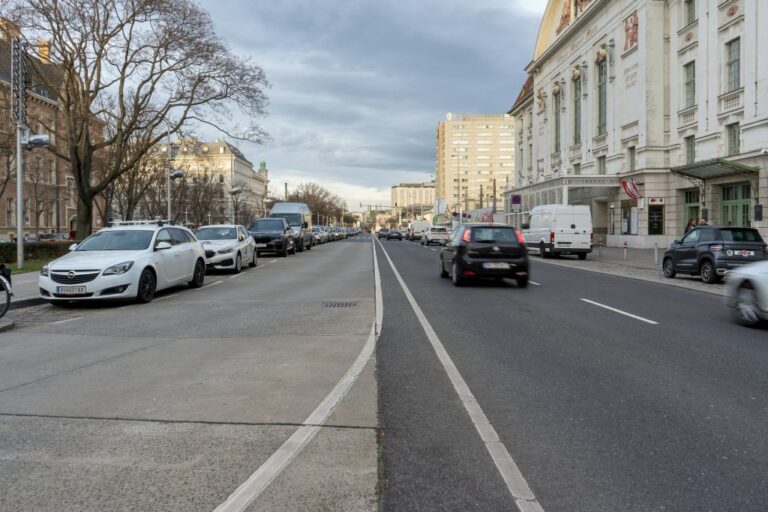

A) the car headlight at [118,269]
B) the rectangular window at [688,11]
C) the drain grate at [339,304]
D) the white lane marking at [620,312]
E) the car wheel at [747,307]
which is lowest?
the white lane marking at [620,312]

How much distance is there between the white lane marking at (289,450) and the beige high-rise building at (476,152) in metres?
148

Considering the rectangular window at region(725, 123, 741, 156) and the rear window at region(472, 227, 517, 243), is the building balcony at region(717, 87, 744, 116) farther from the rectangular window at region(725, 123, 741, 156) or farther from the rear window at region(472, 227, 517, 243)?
the rear window at region(472, 227, 517, 243)

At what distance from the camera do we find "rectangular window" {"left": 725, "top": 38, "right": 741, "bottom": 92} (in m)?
29.7

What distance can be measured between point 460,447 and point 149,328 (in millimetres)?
6411

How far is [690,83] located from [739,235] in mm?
22083

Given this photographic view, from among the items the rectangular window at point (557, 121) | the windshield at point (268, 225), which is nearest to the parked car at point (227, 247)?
the windshield at point (268, 225)

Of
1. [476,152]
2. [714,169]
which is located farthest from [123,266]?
[476,152]

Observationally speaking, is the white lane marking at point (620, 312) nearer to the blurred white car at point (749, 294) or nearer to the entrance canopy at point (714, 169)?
the blurred white car at point (749, 294)

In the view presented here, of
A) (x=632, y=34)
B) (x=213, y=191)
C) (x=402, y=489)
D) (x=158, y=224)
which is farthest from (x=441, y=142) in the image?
(x=402, y=489)

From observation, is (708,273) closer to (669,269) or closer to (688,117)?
(669,269)

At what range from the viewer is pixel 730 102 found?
98.5 ft

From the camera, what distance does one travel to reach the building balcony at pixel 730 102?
29.1 meters

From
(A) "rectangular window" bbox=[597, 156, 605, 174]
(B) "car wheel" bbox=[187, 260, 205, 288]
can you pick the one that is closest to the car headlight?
(B) "car wheel" bbox=[187, 260, 205, 288]

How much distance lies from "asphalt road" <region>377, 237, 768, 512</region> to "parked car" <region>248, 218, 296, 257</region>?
1915cm
